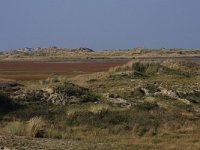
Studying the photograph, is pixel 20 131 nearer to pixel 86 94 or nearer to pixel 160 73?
pixel 86 94

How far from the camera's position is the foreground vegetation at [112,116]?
61.9 ft

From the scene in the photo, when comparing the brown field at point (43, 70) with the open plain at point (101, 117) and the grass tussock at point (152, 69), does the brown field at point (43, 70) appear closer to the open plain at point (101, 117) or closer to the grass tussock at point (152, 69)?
the grass tussock at point (152, 69)

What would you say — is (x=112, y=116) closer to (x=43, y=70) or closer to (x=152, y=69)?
(x=152, y=69)

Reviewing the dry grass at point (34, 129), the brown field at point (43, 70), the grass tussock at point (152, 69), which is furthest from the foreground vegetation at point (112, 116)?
the brown field at point (43, 70)

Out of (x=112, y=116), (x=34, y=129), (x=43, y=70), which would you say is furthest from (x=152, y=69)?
(x=34, y=129)

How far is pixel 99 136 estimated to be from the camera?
20.0m

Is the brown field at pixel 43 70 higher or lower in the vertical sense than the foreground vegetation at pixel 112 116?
lower

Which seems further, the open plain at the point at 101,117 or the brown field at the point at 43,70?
the brown field at the point at 43,70

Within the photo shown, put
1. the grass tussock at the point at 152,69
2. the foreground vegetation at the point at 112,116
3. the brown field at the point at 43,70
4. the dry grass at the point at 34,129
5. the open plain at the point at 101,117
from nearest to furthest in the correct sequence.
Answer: the open plain at the point at 101,117 < the dry grass at the point at 34,129 < the foreground vegetation at the point at 112,116 < the grass tussock at the point at 152,69 < the brown field at the point at 43,70

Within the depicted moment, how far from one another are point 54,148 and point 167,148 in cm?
399

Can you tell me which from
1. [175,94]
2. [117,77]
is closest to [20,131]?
[175,94]

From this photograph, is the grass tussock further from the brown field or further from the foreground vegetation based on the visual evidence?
the brown field

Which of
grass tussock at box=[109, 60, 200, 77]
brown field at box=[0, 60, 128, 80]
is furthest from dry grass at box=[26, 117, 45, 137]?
brown field at box=[0, 60, 128, 80]

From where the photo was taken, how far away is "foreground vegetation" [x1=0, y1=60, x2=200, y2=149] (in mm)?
18875
